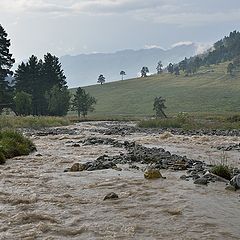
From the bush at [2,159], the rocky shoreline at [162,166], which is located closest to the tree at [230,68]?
the rocky shoreline at [162,166]

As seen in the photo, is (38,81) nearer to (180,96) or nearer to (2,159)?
(2,159)

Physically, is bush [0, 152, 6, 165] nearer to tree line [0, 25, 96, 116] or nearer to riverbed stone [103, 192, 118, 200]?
riverbed stone [103, 192, 118, 200]

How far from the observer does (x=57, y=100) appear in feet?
286

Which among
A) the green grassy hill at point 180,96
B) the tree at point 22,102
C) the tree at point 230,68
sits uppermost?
the tree at point 230,68

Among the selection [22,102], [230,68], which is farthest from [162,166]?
[230,68]

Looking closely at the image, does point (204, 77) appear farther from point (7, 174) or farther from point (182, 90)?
point (7, 174)

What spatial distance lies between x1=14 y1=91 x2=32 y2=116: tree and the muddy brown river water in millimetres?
60778

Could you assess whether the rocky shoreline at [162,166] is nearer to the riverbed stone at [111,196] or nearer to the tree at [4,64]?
the riverbed stone at [111,196]

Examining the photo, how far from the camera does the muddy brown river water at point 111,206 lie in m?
10.0

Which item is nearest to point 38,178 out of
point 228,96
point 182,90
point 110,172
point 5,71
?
point 110,172

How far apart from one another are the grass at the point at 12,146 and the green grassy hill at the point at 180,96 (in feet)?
327

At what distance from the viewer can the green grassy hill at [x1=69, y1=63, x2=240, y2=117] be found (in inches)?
5374

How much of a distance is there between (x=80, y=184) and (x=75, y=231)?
5.61 meters

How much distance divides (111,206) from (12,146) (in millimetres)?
13521
